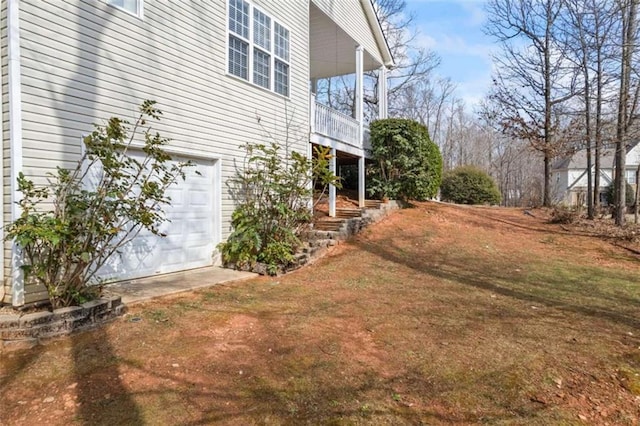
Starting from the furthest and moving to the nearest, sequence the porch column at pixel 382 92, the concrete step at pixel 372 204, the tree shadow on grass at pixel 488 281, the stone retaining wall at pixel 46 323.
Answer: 1. the porch column at pixel 382 92
2. the concrete step at pixel 372 204
3. the tree shadow on grass at pixel 488 281
4. the stone retaining wall at pixel 46 323

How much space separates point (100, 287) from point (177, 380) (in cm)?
216

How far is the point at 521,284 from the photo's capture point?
6.50 meters

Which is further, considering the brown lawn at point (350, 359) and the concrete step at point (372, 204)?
the concrete step at point (372, 204)

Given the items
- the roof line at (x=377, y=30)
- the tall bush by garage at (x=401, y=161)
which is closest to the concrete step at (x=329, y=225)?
the tall bush by garage at (x=401, y=161)

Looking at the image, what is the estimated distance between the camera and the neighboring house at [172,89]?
458 cm

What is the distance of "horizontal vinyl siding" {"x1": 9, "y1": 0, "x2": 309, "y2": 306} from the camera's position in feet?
15.5

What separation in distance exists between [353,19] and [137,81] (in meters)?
8.30

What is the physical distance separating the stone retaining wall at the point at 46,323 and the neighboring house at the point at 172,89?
35.1 inches

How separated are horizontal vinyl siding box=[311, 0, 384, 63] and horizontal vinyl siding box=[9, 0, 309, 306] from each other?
2.26m

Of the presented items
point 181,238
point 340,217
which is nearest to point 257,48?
point 181,238

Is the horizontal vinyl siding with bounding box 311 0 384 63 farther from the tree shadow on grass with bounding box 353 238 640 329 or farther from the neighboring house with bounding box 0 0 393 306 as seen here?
the tree shadow on grass with bounding box 353 238 640 329

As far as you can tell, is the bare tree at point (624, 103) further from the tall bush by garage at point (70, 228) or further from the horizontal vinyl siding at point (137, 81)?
the tall bush by garage at point (70, 228)

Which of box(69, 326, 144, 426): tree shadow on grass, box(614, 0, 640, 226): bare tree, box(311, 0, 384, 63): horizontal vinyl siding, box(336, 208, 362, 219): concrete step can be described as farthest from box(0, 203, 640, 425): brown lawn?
box(311, 0, 384, 63): horizontal vinyl siding

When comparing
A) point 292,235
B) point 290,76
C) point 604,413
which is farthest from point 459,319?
point 290,76
